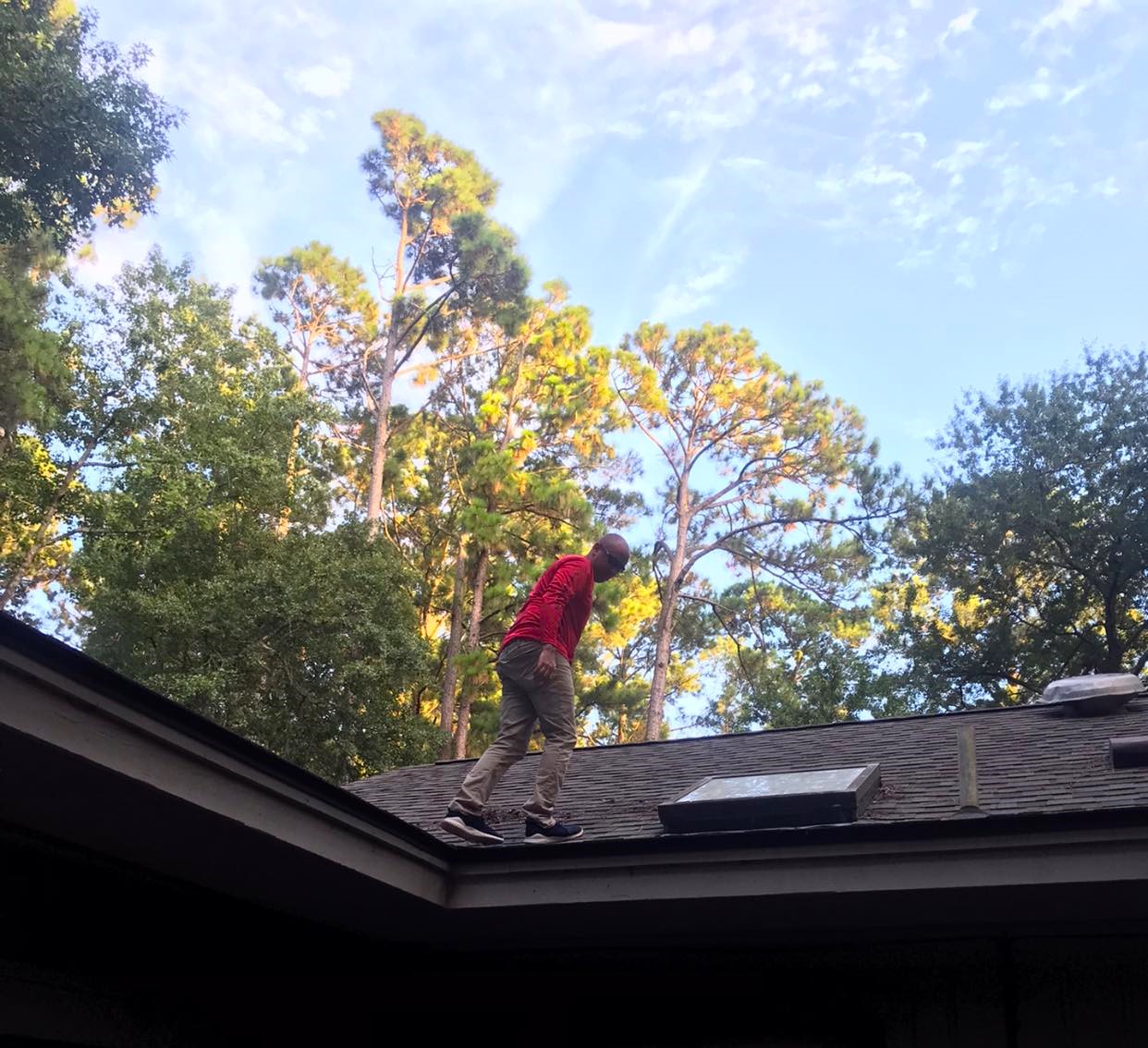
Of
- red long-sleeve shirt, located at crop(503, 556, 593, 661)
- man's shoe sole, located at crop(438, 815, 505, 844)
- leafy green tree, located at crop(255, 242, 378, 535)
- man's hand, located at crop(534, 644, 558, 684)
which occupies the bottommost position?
man's shoe sole, located at crop(438, 815, 505, 844)

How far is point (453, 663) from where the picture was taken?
63.2ft

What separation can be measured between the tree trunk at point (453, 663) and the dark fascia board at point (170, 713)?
48.8ft

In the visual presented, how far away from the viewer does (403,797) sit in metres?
5.93

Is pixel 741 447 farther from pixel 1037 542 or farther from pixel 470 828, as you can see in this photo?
pixel 470 828

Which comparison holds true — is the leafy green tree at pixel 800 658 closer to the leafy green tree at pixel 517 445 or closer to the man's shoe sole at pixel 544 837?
the leafy green tree at pixel 517 445

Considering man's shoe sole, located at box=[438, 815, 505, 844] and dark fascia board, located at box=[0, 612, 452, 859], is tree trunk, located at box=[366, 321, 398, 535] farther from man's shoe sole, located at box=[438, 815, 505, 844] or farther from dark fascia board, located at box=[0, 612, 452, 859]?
dark fascia board, located at box=[0, 612, 452, 859]

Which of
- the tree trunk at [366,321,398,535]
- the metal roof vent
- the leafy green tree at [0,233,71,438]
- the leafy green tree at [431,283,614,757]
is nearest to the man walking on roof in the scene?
the metal roof vent

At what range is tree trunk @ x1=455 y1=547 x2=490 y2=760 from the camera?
64.6 ft

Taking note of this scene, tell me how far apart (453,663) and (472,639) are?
149cm

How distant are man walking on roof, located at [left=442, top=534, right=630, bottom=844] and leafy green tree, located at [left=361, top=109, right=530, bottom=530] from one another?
19809mm

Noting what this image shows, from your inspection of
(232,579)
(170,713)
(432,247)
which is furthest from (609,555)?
(432,247)

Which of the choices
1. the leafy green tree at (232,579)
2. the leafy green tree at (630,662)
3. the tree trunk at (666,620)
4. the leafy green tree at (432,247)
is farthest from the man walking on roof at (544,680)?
the leafy green tree at (432,247)

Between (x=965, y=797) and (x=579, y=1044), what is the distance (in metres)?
1.65

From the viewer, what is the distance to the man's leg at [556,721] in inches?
154
